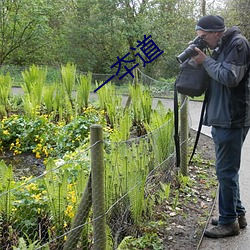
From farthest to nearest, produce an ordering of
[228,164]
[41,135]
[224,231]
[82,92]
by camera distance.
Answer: [82,92], [41,135], [224,231], [228,164]

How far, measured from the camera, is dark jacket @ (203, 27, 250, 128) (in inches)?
110

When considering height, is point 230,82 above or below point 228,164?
above

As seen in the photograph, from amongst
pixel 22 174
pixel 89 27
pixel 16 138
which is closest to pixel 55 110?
pixel 16 138

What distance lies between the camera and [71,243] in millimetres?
2457

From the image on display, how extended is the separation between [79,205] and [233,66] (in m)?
1.45

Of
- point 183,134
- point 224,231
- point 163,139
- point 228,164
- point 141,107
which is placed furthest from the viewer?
point 141,107

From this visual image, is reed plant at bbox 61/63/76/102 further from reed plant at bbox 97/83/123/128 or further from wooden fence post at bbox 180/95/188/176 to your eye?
wooden fence post at bbox 180/95/188/176

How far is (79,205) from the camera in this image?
2.44 m

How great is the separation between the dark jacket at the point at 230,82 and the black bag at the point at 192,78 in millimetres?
85

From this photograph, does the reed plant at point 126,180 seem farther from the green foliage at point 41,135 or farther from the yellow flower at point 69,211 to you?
the green foliage at point 41,135

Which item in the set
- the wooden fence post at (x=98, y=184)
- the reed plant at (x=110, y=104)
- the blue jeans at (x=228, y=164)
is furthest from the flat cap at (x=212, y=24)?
the reed plant at (x=110, y=104)

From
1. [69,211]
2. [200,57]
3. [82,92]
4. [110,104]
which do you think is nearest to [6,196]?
[69,211]

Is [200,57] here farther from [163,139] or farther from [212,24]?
[163,139]

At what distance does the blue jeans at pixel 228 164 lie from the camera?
9.80 feet
